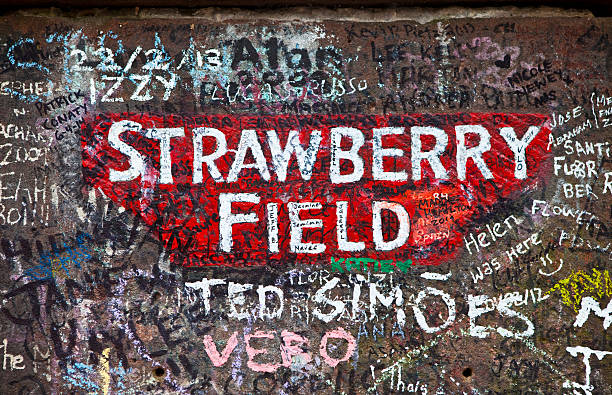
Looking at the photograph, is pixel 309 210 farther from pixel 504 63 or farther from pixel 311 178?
pixel 504 63

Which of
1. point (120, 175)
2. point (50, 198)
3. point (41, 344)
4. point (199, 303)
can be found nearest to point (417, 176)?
point (199, 303)

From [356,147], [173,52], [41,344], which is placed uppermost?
[173,52]

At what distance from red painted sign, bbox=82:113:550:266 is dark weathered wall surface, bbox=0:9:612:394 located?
1 centimetres

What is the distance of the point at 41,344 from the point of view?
2768 mm

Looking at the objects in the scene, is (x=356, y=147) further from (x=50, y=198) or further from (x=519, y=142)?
(x=50, y=198)

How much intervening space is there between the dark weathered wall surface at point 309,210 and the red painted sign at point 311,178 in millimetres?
11

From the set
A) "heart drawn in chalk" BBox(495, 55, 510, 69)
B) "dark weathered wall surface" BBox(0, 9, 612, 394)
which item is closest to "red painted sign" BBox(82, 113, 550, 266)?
"dark weathered wall surface" BBox(0, 9, 612, 394)

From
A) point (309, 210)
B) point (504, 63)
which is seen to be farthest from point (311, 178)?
point (504, 63)

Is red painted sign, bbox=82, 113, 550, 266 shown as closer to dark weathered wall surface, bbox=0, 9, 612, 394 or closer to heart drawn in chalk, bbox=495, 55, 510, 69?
dark weathered wall surface, bbox=0, 9, 612, 394

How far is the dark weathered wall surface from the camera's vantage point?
2766mm

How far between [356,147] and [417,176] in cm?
37

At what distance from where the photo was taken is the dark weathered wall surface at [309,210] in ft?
9.07

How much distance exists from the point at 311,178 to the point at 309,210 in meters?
0.18

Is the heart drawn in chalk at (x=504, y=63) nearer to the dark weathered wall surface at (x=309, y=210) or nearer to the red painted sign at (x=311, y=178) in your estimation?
the dark weathered wall surface at (x=309, y=210)
